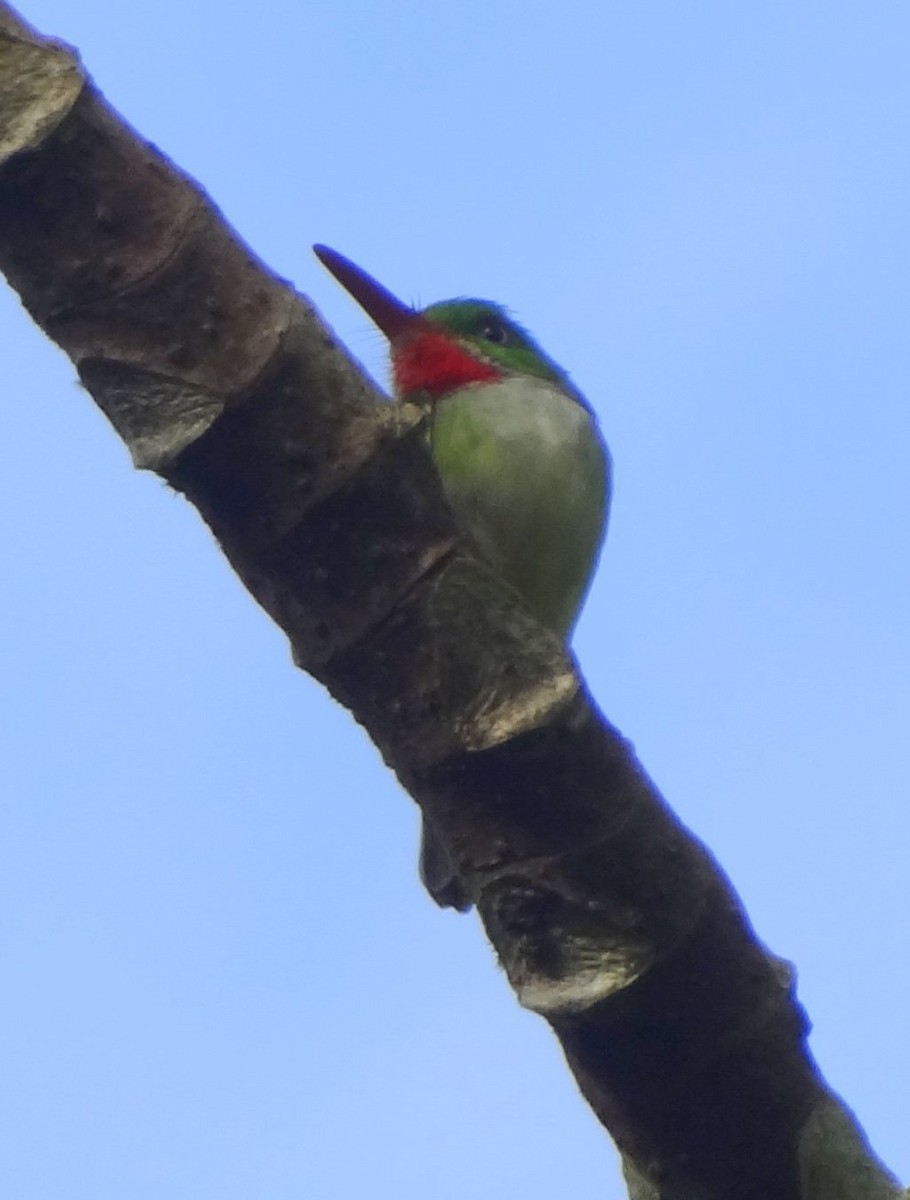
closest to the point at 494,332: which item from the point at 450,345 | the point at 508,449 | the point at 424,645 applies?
the point at 450,345

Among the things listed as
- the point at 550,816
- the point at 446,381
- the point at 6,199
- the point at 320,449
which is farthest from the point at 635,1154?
the point at 446,381

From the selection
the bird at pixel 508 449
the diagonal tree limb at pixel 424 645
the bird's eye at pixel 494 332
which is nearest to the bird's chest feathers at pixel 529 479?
the bird at pixel 508 449

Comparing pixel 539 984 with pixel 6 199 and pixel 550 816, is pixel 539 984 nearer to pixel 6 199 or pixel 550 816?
pixel 550 816

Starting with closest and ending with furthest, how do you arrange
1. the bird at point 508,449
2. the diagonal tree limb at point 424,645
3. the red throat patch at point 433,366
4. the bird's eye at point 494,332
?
the diagonal tree limb at point 424,645 → the bird at point 508,449 → the red throat patch at point 433,366 → the bird's eye at point 494,332

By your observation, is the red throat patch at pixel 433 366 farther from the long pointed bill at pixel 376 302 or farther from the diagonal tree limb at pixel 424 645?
the diagonal tree limb at pixel 424 645

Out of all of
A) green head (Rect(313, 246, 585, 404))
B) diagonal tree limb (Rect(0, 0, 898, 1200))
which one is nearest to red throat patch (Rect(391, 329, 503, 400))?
green head (Rect(313, 246, 585, 404))

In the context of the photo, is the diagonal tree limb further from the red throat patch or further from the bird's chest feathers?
the red throat patch

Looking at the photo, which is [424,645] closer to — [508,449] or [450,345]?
[508,449]
